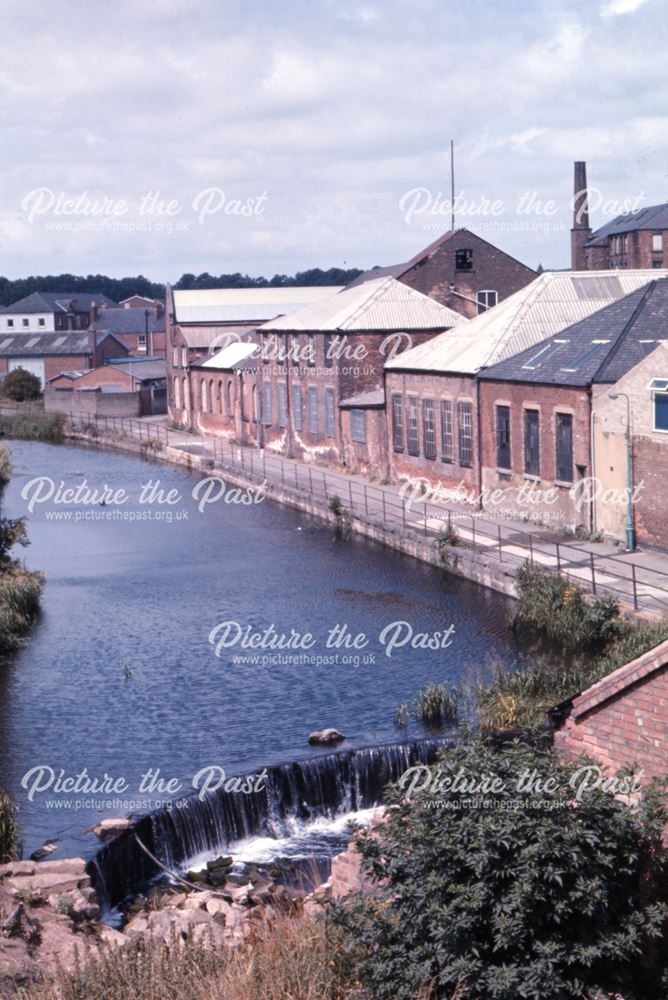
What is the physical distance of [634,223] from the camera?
70312 mm

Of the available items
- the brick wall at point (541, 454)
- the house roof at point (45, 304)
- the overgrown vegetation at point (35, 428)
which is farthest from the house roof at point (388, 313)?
the house roof at point (45, 304)

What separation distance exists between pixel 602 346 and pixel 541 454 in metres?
3.11

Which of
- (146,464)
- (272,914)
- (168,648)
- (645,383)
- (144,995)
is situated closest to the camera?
(144,995)

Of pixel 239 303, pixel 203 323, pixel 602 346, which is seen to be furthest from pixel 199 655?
pixel 239 303

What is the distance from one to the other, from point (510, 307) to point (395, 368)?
4.99m

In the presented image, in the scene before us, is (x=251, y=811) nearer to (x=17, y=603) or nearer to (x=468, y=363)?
(x=17, y=603)

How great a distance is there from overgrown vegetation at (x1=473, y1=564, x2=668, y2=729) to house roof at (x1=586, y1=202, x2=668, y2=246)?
47926 millimetres

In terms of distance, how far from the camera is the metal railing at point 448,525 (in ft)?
72.9

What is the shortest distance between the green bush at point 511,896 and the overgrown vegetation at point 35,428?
56832 millimetres

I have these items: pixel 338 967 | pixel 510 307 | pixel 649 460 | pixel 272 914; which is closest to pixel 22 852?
pixel 272 914

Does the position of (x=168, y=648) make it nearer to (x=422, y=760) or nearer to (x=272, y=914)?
(x=422, y=760)

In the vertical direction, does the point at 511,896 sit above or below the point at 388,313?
below

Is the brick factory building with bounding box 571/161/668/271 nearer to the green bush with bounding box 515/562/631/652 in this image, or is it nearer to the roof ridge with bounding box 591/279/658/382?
the roof ridge with bounding box 591/279/658/382

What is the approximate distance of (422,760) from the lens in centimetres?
1617
